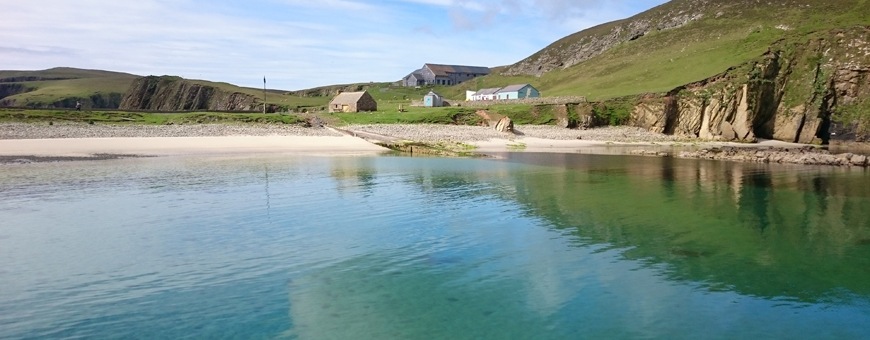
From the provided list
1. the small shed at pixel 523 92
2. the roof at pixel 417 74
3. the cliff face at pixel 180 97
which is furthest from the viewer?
the roof at pixel 417 74

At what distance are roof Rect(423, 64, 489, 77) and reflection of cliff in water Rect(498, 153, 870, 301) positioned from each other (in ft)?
442

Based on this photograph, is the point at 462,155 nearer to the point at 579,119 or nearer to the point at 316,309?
the point at 579,119

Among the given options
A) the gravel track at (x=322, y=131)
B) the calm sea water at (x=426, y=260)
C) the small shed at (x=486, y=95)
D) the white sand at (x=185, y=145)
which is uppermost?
the small shed at (x=486, y=95)

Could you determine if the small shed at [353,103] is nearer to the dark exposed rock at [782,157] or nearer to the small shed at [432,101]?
the small shed at [432,101]

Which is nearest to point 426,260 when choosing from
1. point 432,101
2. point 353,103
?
point 353,103

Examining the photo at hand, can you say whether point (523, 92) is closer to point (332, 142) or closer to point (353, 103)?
point (353, 103)

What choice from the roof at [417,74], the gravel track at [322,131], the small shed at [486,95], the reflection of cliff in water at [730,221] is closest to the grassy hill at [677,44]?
the small shed at [486,95]

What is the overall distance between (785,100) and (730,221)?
6227cm

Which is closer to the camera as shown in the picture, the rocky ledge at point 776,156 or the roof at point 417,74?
the rocky ledge at point 776,156

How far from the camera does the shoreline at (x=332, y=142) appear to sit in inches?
1843

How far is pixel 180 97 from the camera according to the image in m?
135

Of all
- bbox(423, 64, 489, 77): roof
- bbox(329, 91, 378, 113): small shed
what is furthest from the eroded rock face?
bbox(423, 64, 489, 77): roof

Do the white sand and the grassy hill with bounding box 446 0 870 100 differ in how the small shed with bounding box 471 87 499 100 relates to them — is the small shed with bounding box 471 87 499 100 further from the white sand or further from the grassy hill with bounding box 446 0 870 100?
the white sand

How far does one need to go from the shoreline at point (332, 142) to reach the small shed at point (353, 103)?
55.2 feet
